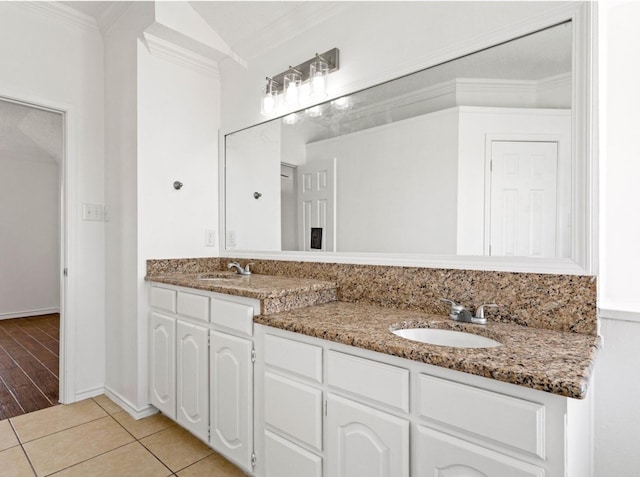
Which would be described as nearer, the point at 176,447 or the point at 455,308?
the point at 455,308

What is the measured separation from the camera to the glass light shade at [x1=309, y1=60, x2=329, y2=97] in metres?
1.95

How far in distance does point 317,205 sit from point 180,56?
143 centimetres

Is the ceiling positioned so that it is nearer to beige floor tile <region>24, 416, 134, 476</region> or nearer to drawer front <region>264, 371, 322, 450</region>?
drawer front <region>264, 371, 322, 450</region>

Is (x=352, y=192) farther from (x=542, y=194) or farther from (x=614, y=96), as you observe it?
(x=614, y=96)

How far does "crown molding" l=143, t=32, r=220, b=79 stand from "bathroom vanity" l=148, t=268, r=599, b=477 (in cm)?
148

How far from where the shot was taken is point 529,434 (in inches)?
34.1

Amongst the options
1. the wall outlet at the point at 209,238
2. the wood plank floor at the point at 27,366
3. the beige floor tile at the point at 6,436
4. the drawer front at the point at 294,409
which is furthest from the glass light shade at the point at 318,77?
the wood plank floor at the point at 27,366

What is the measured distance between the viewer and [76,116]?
2441 millimetres

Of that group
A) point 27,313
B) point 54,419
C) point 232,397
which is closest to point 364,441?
point 232,397

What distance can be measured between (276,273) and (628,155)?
5.82ft

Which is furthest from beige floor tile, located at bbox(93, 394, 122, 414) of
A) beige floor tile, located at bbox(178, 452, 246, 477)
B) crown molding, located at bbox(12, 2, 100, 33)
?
crown molding, located at bbox(12, 2, 100, 33)

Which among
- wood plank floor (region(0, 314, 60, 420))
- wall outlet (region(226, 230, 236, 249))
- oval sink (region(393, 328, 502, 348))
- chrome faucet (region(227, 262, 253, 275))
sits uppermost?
wall outlet (region(226, 230, 236, 249))

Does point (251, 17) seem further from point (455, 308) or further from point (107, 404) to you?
point (107, 404)

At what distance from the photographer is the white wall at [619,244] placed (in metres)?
1.24
